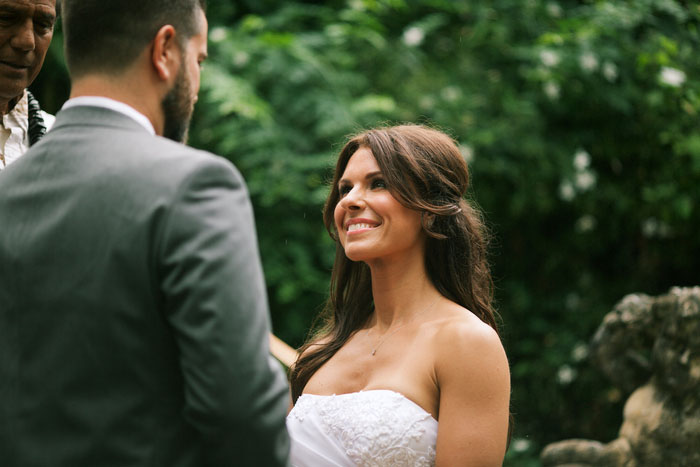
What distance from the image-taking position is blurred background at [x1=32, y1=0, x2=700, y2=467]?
5832 millimetres

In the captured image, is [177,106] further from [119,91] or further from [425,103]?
[425,103]

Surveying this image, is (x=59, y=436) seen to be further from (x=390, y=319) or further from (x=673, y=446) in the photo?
(x=673, y=446)

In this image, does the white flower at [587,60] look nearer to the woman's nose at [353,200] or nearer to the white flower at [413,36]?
the white flower at [413,36]

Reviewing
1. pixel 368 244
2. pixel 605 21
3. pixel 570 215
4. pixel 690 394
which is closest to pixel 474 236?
pixel 368 244

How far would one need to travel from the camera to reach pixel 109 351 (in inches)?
62.9

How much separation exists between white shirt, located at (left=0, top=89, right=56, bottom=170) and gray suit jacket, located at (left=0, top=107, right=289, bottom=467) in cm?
150

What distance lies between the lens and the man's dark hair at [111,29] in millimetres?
1747

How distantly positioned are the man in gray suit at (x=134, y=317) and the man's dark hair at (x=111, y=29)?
191mm

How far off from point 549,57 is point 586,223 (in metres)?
1.77

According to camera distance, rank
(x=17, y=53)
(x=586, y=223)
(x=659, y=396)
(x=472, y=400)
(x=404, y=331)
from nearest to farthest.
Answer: (x=472, y=400)
(x=17, y=53)
(x=404, y=331)
(x=659, y=396)
(x=586, y=223)

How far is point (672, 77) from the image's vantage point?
549 centimetres

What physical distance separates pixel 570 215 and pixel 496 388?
482 cm

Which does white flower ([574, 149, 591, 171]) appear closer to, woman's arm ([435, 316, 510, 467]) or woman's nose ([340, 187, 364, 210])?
woman's nose ([340, 187, 364, 210])

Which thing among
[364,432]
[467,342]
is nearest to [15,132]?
[364,432]
